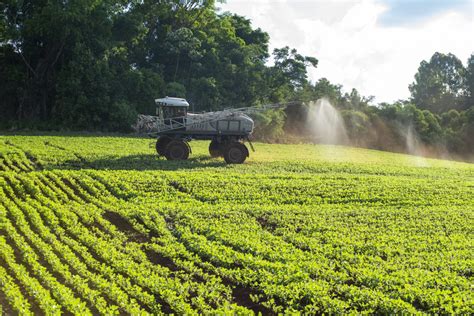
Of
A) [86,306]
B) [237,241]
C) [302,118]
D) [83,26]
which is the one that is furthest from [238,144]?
[302,118]

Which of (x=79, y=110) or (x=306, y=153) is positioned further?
(x=79, y=110)

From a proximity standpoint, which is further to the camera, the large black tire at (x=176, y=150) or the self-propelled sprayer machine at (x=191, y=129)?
the large black tire at (x=176, y=150)

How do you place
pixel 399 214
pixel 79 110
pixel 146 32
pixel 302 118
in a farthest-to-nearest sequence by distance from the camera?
pixel 302 118, pixel 146 32, pixel 79 110, pixel 399 214

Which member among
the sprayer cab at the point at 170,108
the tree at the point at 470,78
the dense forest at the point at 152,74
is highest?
the tree at the point at 470,78

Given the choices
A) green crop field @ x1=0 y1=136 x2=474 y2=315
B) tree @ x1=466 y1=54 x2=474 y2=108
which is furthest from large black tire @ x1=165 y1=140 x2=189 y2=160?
tree @ x1=466 y1=54 x2=474 y2=108

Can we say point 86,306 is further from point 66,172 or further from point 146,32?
point 146,32

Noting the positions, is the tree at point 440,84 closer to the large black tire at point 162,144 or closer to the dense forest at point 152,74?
the dense forest at point 152,74

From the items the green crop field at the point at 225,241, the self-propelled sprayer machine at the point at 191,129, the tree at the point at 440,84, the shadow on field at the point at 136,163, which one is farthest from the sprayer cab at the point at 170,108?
the tree at the point at 440,84

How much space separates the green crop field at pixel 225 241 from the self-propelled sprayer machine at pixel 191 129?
244 cm

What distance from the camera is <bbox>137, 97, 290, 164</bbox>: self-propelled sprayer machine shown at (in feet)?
99.6

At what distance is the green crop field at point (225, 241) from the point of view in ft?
37.6

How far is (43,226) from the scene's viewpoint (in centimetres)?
1602

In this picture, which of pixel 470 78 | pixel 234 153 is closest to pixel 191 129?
pixel 234 153

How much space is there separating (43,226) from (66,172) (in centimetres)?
911
